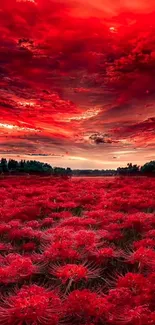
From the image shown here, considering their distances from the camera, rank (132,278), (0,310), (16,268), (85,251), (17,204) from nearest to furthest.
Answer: (0,310), (132,278), (16,268), (85,251), (17,204)

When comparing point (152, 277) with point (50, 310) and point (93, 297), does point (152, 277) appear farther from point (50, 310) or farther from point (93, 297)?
point (50, 310)

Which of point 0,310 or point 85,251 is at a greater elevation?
point 85,251

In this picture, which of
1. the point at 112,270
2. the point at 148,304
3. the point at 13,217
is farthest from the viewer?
the point at 13,217

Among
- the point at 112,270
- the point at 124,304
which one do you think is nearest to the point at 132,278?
the point at 124,304

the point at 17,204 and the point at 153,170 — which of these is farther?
the point at 153,170

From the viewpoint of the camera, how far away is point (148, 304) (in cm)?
257

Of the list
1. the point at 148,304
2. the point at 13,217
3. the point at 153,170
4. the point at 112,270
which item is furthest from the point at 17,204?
the point at 153,170

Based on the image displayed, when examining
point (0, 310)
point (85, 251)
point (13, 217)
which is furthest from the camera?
point (13, 217)

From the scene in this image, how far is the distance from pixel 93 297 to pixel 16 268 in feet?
3.30

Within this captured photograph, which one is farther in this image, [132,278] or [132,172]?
[132,172]

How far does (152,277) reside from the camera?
303cm

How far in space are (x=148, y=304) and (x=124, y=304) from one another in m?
0.20

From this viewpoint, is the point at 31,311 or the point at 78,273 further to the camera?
the point at 78,273

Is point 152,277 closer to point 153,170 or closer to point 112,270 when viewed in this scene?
point 112,270
